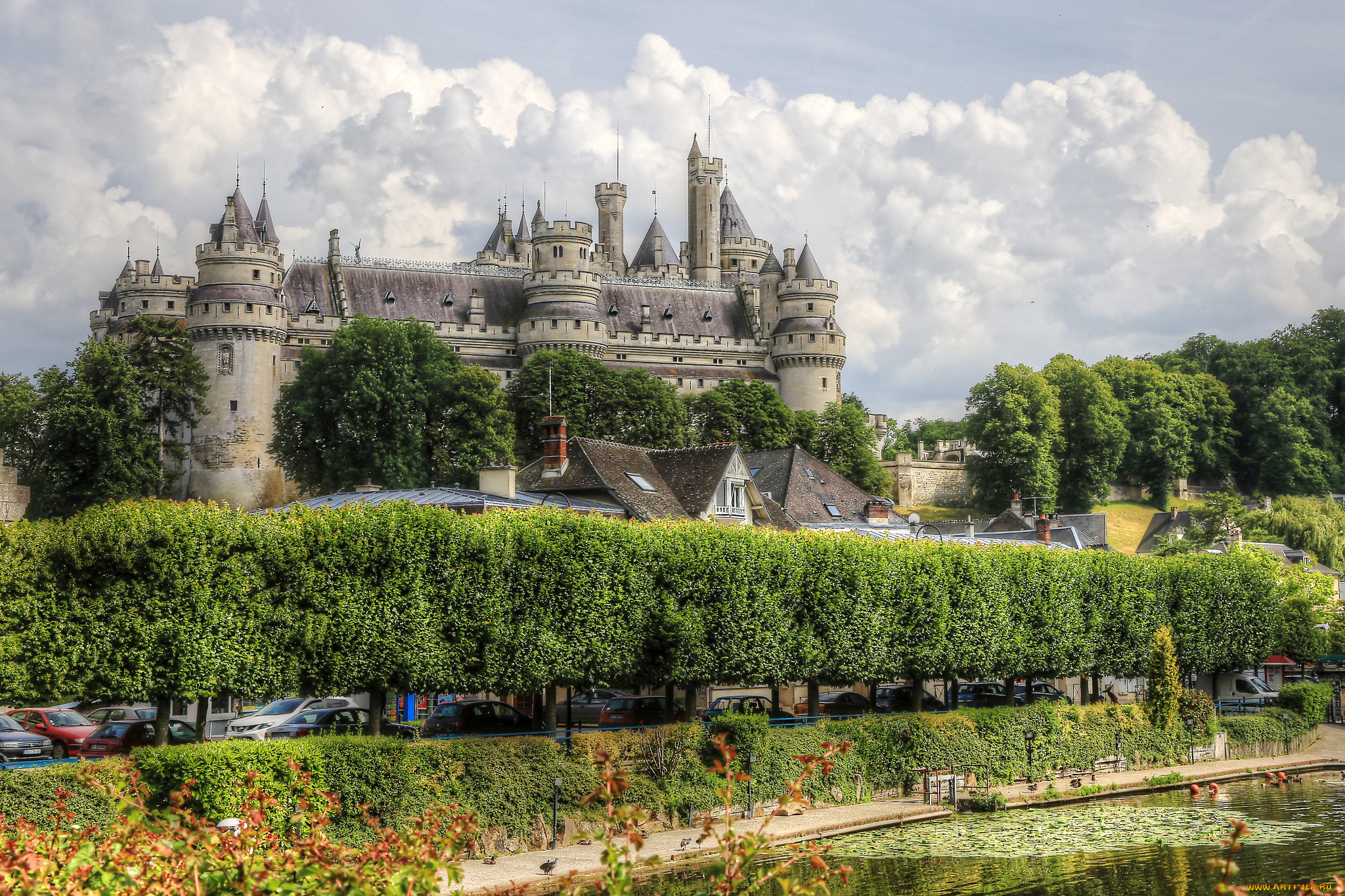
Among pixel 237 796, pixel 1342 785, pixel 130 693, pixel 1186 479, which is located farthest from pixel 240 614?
pixel 1186 479

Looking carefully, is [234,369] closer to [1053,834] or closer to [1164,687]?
[1164,687]

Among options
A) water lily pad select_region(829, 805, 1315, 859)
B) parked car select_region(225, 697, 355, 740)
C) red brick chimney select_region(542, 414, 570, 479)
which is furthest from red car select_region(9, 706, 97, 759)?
water lily pad select_region(829, 805, 1315, 859)

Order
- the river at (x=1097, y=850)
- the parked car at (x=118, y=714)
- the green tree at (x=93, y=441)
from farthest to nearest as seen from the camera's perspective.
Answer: the green tree at (x=93, y=441) < the parked car at (x=118, y=714) < the river at (x=1097, y=850)

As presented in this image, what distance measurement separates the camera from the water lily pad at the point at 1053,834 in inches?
853

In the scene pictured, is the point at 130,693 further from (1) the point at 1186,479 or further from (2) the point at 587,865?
(1) the point at 1186,479

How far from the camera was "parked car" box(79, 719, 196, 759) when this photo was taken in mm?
26438

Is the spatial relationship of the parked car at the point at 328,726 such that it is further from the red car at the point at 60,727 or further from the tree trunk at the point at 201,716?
the red car at the point at 60,727

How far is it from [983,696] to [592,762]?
18.4 meters

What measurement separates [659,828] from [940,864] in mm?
5287

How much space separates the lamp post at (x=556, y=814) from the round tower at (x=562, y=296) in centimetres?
6637

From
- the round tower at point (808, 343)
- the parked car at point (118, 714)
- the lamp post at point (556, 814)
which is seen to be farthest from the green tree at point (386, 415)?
the lamp post at point (556, 814)

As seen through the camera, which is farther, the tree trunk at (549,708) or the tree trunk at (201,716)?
the tree trunk at (549,708)

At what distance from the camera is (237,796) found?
61.1ft

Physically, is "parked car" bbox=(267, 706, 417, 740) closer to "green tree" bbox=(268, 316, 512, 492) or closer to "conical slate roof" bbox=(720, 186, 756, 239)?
"green tree" bbox=(268, 316, 512, 492)
